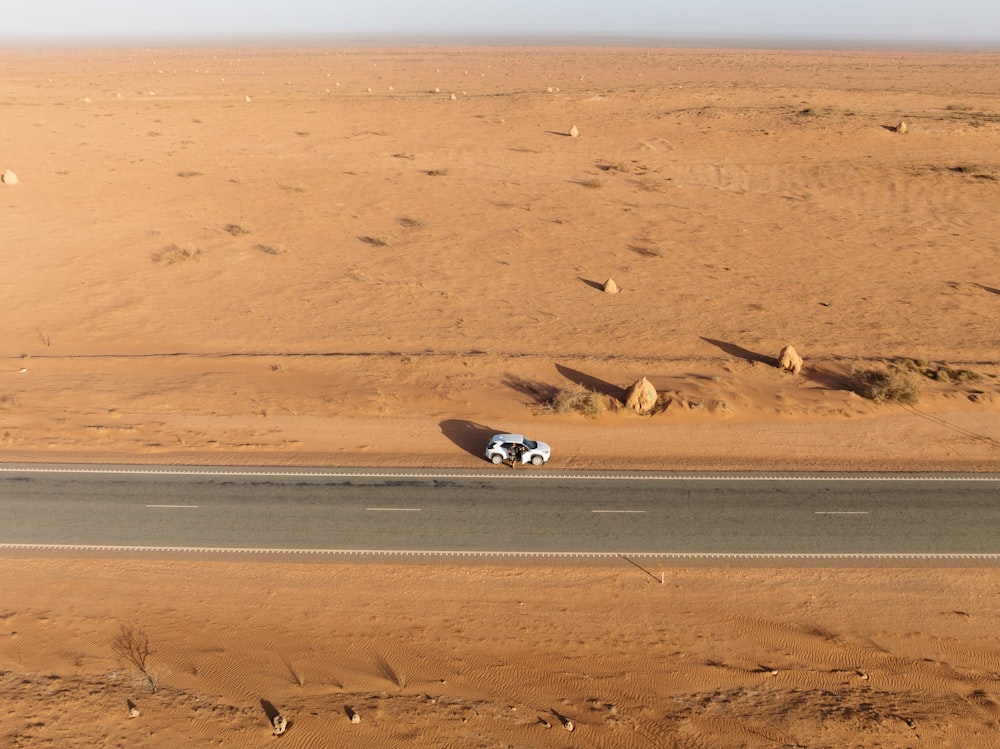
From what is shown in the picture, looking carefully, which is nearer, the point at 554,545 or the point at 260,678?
the point at 260,678

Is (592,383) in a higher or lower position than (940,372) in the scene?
lower

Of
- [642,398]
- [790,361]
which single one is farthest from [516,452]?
[790,361]

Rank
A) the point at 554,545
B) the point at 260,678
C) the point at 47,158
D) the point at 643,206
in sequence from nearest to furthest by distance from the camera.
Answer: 1. the point at 260,678
2. the point at 554,545
3. the point at 643,206
4. the point at 47,158

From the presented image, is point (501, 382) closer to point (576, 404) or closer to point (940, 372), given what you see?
point (576, 404)

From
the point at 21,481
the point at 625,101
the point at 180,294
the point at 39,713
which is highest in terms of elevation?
the point at 625,101

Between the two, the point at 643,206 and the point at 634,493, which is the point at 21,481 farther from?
the point at 643,206

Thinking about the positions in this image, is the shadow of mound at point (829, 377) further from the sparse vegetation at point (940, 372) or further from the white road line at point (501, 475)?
the white road line at point (501, 475)

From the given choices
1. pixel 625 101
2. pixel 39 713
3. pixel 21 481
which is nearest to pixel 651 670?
pixel 39 713

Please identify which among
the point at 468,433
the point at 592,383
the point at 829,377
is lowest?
the point at 468,433
